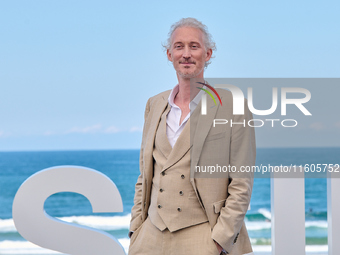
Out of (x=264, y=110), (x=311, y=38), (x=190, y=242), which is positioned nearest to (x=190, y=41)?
(x=190, y=242)

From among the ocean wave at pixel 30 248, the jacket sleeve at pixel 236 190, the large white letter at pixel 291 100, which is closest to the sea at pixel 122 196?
the ocean wave at pixel 30 248

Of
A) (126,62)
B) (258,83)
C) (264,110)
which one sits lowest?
(264,110)

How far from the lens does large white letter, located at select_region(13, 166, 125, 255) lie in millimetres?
3232

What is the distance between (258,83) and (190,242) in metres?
1.45

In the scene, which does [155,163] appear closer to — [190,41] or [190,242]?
[190,242]

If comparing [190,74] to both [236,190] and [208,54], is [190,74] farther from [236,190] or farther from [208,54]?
[236,190]

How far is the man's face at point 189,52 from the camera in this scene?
2092 mm

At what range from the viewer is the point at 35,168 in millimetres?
27203

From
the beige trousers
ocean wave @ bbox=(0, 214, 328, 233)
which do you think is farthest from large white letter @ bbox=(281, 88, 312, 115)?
ocean wave @ bbox=(0, 214, 328, 233)

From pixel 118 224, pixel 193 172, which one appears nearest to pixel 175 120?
pixel 193 172

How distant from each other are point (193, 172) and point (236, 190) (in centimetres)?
20

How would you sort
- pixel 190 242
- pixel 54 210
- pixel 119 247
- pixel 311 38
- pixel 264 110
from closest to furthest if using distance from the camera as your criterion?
pixel 190 242
pixel 264 110
pixel 119 247
pixel 54 210
pixel 311 38

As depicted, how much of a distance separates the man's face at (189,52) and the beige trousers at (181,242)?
69cm

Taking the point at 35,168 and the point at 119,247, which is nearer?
the point at 119,247
